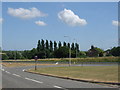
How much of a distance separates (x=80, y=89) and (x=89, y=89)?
51 centimetres

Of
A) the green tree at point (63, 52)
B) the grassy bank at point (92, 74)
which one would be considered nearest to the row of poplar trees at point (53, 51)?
the green tree at point (63, 52)

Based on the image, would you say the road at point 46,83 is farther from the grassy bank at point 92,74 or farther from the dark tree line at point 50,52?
the dark tree line at point 50,52

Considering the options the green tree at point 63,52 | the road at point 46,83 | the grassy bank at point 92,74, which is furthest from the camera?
the green tree at point 63,52

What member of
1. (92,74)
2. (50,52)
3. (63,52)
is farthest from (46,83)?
(50,52)

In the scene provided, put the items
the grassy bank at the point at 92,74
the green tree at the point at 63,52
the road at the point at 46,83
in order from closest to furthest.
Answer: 1. the road at the point at 46,83
2. the grassy bank at the point at 92,74
3. the green tree at the point at 63,52

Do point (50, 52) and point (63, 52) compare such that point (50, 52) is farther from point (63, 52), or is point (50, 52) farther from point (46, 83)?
point (46, 83)

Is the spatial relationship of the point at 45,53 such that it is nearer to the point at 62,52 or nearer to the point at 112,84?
the point at 62,52

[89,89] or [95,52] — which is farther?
[95,52]

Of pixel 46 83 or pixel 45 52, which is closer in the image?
pixel 46 83

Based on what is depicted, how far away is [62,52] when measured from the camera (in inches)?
5536

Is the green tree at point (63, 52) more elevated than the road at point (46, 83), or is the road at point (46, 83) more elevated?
the green tree at point (63, 52)

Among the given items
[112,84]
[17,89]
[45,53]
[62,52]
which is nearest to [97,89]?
[112,84]

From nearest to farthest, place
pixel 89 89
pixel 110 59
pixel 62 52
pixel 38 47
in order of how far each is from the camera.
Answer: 1. pixel 89 89
2. pixel 110 59
3. pixel 62 52
4. pixel 38 47

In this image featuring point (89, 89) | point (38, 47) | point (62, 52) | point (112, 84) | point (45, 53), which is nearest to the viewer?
point (89, 89)
